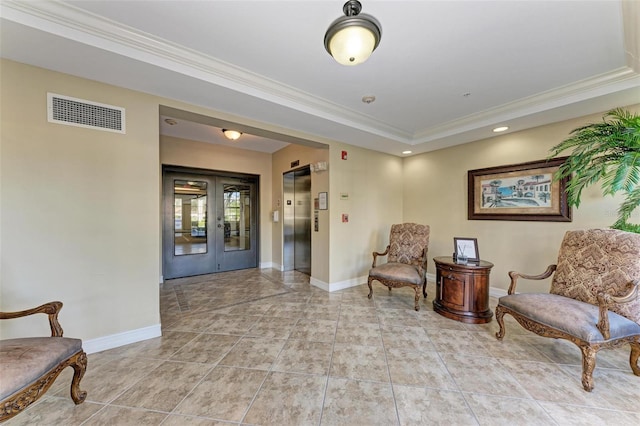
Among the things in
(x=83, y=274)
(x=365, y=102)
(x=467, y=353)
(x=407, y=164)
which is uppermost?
(x=365, y=102)

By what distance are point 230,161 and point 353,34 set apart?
4.34 metres

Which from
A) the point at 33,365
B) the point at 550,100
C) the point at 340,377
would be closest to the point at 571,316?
the point at 340,377

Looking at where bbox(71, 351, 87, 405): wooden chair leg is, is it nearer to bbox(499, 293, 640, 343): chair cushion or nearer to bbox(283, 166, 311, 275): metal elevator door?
bbox(499, 293, 640, 343): chair cushion

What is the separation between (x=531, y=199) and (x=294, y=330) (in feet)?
12.8

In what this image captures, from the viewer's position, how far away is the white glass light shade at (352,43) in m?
1.58

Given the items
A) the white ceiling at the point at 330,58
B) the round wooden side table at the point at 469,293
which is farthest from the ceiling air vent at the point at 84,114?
the round wooden side table at the point at 469,293

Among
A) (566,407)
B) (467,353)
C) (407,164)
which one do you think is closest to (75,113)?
(467,353)

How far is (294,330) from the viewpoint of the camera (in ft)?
8.95

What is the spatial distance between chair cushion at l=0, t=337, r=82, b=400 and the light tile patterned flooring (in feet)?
1.52

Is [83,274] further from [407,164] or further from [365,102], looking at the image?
[407,164]

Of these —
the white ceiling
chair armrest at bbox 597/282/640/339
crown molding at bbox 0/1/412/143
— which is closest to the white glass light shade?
the white ceiling

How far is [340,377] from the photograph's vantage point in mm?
1943

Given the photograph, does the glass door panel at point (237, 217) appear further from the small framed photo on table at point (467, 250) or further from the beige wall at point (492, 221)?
the small framed photo on table at point (467, 250)

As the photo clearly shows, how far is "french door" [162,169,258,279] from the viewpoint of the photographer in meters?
4.79
